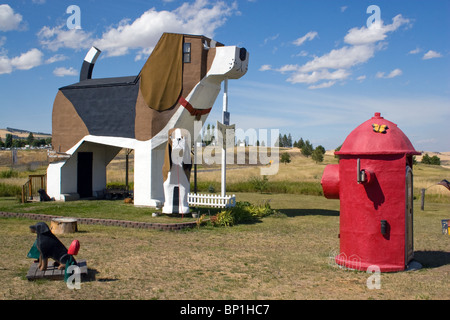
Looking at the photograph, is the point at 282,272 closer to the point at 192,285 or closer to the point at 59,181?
the point at 192,285

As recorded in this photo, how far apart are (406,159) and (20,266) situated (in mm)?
8410

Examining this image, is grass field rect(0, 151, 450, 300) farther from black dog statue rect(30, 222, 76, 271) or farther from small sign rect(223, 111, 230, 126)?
small sign rect(223, 111, 230, 126)

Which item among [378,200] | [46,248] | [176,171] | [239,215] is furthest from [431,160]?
[46,248]

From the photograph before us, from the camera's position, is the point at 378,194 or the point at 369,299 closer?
the point at 369,299

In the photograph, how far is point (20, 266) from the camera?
28.8 feet

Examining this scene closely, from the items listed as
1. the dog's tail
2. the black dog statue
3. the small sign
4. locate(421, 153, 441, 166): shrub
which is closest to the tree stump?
the black dog statue

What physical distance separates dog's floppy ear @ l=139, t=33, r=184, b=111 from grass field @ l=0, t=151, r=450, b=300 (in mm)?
4682

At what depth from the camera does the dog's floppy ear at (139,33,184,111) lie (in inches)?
658

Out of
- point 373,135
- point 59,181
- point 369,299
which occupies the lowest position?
point 369,299

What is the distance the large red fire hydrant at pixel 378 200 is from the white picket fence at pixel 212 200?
7.66 m

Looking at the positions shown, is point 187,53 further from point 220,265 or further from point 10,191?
point 10,191

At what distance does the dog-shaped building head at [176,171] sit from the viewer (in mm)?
14727

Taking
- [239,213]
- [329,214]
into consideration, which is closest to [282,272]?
[239,213]

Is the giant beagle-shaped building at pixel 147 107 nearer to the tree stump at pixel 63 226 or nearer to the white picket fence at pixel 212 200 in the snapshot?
the white picket fence at pixel 212 200
